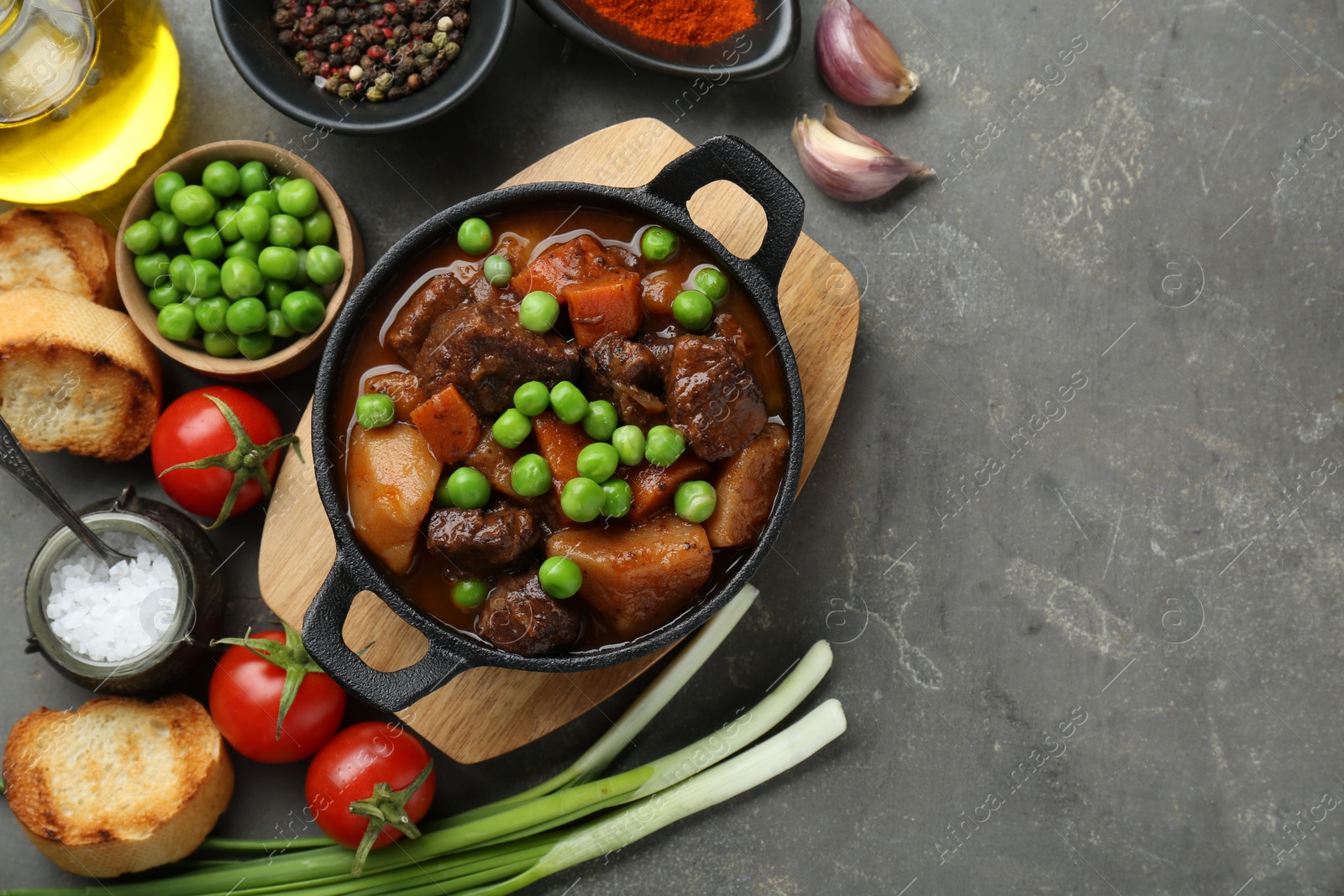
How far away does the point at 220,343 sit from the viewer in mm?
3572

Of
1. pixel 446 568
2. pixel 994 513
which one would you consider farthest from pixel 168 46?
pixel 994 513

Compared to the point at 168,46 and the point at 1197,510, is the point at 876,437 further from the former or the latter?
the point at 168,46

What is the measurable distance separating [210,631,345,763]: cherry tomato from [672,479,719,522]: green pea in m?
1.67

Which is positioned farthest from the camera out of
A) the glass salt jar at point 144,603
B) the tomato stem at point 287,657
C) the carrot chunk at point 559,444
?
the glass salt jar at point 144,603

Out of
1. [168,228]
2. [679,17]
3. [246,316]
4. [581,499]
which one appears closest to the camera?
[581,499]

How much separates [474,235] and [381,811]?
2.05 m

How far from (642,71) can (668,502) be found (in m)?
2.02

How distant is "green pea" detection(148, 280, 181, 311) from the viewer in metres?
3.54

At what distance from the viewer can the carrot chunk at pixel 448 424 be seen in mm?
2840

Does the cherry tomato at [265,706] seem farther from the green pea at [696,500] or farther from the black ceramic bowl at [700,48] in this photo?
the black ceramic bowl at [700,48]

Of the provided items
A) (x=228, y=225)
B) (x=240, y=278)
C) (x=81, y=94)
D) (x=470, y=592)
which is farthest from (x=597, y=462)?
(x=81, y=94)

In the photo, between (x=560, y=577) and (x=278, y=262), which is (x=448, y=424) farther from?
(x=278, y=262)

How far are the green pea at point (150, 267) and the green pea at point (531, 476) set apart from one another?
1687mm

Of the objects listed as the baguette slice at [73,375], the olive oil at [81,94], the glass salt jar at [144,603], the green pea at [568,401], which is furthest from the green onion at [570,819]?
the olive oil at [81,94]
